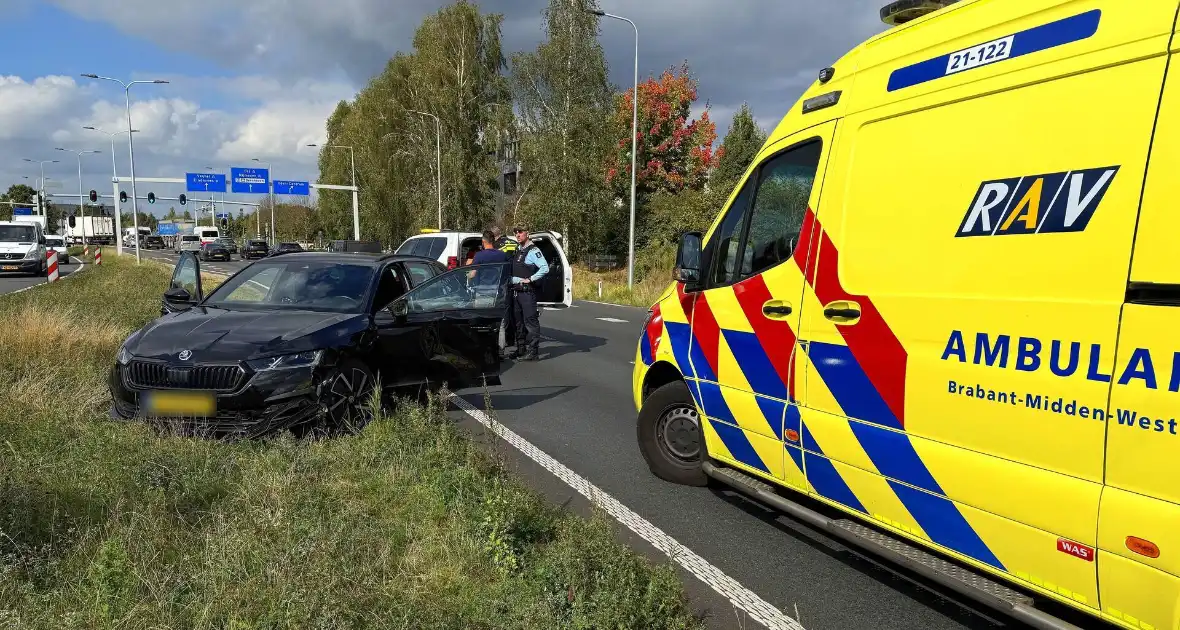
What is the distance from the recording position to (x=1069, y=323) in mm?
2342

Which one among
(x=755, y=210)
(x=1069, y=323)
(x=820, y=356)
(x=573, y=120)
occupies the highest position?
(x=573, y=120)

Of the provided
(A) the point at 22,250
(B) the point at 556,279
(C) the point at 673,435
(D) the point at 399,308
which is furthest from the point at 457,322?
(A) the point at 22,250

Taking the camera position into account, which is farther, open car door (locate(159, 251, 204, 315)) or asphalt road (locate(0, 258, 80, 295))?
asphalt road (locate(0, 258, 80, 295))

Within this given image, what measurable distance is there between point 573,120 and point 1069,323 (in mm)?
30639

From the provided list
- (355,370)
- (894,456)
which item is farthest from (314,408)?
(894,456)

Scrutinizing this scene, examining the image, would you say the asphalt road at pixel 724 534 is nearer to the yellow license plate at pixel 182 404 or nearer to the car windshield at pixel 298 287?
the car windshield at pixel 298 287

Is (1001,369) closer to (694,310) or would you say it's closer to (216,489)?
(694,310)

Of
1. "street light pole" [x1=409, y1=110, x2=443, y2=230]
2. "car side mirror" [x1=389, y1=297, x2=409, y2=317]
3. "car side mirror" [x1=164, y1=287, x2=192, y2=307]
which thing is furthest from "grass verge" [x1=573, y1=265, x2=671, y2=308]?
"street light pole" [x1=409, y1=110, x2=443, y2=230]

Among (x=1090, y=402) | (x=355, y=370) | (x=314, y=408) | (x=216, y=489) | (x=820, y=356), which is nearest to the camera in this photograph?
(x=1090, y=402)

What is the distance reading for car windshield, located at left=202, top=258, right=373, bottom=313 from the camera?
235 inches

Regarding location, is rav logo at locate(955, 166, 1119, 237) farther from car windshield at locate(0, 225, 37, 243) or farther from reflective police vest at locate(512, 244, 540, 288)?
car windshield at locate(0, 225, 37, 243)

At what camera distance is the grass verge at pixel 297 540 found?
106 inches

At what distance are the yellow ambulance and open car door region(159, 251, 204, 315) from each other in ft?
16.7

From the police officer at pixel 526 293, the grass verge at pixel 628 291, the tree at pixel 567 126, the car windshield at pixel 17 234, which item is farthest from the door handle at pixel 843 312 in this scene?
the car windshield at pixel 17 234
